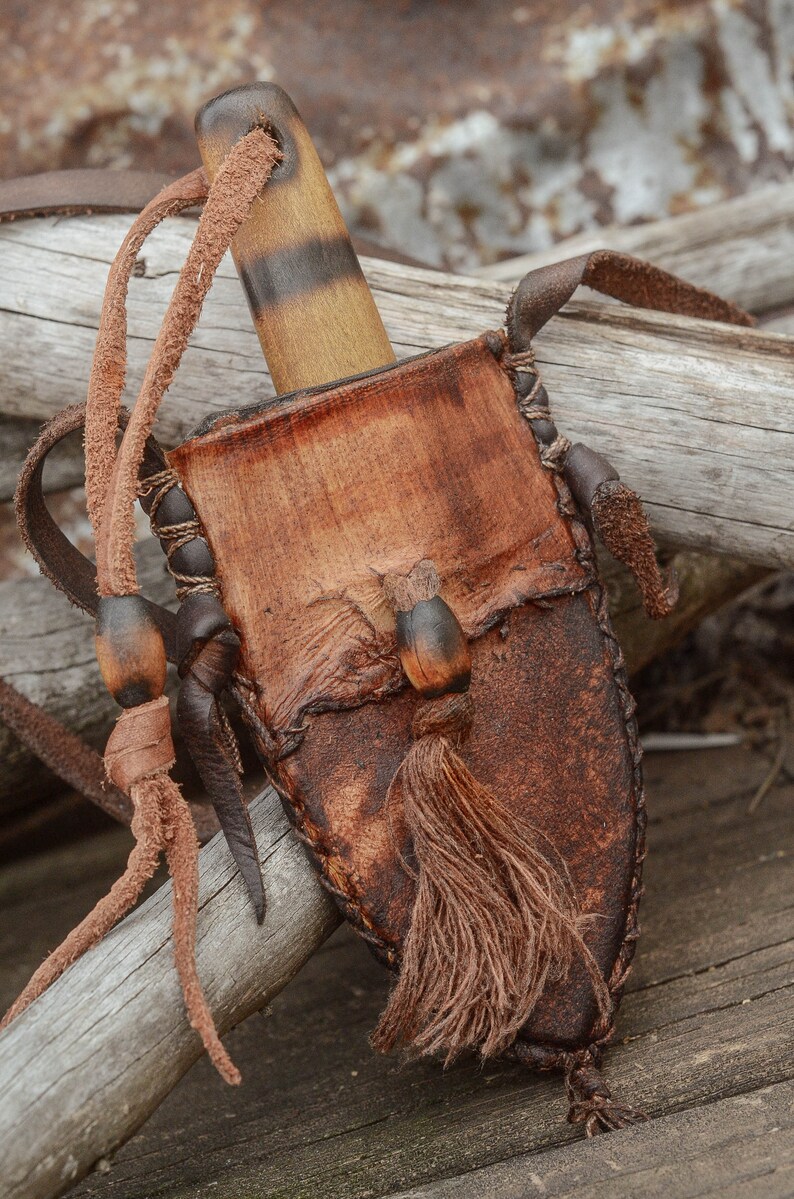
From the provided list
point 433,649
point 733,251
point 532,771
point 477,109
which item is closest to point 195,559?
point 433,649

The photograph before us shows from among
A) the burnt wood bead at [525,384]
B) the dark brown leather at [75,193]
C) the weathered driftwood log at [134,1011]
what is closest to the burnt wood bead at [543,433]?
the burnt wood bead at [525,384]

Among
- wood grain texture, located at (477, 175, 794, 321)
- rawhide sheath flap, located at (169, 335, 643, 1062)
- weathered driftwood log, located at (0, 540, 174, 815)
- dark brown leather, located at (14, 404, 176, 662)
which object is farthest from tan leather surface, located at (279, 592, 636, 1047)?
wood grain texture, located at (477, 175, 794, 321)

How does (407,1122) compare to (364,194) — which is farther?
(364,194)

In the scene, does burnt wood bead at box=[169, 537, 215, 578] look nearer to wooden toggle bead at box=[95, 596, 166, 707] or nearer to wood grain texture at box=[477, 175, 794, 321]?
wooden toggle bead at box=[95, 596, 166, 707]

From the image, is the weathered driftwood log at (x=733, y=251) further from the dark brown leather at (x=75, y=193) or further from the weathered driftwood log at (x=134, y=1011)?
the weathered driftwood log at (x=134, y=1011)

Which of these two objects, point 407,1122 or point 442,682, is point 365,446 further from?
point 407,1122

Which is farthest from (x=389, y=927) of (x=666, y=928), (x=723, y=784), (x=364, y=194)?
(x=364, y=194)

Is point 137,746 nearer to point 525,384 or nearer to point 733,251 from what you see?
point 525,384
